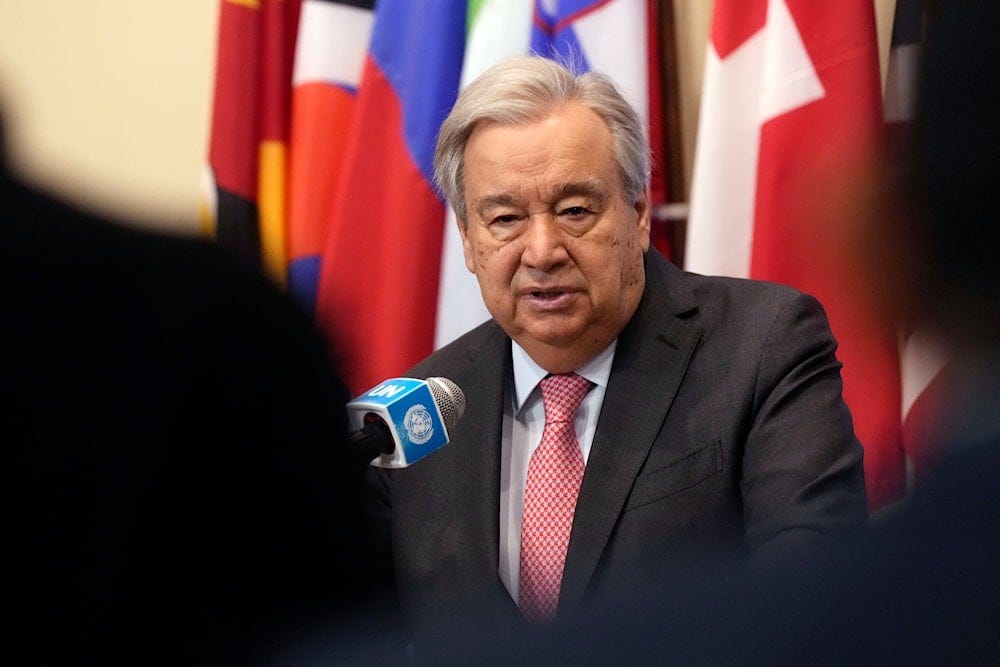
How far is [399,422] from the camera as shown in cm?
132

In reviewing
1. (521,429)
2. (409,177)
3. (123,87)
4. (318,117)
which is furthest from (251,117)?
(521,429)

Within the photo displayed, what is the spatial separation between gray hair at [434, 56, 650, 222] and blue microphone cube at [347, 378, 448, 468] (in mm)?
694

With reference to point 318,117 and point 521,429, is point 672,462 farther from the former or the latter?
point 318,117

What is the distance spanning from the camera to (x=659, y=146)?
2619 millimetres

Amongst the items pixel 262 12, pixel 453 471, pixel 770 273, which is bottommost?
pixel 453 471

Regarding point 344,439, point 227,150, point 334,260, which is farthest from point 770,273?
point 344,439

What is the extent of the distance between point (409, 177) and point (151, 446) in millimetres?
2218

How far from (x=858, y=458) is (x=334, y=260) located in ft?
4.71

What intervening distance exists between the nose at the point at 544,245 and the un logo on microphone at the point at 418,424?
0.60m

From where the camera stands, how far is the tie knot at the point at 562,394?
6.31ft

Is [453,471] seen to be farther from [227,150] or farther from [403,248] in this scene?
A: [227,150]

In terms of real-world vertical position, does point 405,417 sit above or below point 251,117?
below

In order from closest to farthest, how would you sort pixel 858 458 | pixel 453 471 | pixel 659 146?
pixel 858 458 < pixel 453 471 < pixel 659 146

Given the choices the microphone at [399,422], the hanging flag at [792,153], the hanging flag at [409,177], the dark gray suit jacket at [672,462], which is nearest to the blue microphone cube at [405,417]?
the microphone at [399,422]
